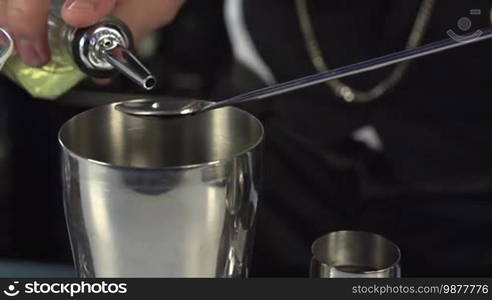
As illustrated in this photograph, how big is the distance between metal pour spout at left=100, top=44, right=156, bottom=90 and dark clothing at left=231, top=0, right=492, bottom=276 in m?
0.30

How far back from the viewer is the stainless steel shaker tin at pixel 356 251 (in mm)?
639

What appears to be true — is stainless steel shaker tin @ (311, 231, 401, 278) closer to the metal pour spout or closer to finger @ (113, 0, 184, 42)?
the metal pour spout

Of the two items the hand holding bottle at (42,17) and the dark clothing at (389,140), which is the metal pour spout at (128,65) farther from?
the dark clothing at (389,140)

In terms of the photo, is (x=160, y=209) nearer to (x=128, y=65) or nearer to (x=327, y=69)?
(x=128, y=65)

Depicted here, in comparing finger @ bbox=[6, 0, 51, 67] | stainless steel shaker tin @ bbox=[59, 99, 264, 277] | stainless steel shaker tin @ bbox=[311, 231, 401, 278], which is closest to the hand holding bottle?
finger @ bbox=[6, 0, 51, 67]

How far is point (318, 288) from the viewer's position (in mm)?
604

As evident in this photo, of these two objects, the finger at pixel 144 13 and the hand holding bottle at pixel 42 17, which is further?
the finger at pixel 144 13

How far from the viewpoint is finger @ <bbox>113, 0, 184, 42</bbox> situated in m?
0.79

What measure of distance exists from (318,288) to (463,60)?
38 centimetres

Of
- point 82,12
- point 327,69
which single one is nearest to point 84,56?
point 82,12

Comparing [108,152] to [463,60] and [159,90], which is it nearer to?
[463,60]

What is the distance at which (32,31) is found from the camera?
743mm

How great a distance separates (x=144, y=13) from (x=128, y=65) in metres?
0.20

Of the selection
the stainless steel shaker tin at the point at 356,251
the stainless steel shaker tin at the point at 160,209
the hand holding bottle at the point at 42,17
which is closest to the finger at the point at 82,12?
the hand holding bottle at the point at 42,17
